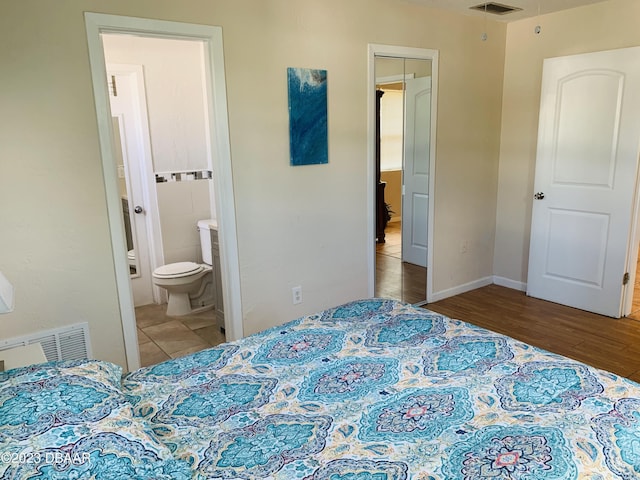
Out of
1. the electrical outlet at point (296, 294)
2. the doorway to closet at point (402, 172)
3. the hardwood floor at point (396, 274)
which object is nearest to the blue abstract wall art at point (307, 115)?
the doorway to closet at point (402, 172)

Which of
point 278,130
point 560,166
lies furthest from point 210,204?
point 560,166

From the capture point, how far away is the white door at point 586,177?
3.57 metres

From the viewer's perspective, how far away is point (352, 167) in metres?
3.55

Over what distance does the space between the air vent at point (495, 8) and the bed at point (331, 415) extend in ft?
9.24

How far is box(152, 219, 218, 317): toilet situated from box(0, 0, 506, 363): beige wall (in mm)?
790

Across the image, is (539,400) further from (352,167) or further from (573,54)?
(573,54)

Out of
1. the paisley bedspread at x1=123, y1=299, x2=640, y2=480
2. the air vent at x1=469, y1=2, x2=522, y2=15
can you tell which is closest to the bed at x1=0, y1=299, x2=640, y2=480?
the paisley bedspread at x1=123, y1=299, x2=640, y2=480

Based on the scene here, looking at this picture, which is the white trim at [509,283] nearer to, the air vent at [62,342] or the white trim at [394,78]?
the white trim at [394,78]

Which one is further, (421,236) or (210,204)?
(210,204)

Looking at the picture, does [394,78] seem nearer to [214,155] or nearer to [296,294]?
[214,155]

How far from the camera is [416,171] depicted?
4.02 metres

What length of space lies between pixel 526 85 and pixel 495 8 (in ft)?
2.54

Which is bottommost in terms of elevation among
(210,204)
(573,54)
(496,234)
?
(496,234)

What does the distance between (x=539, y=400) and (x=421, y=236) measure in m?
2.59
